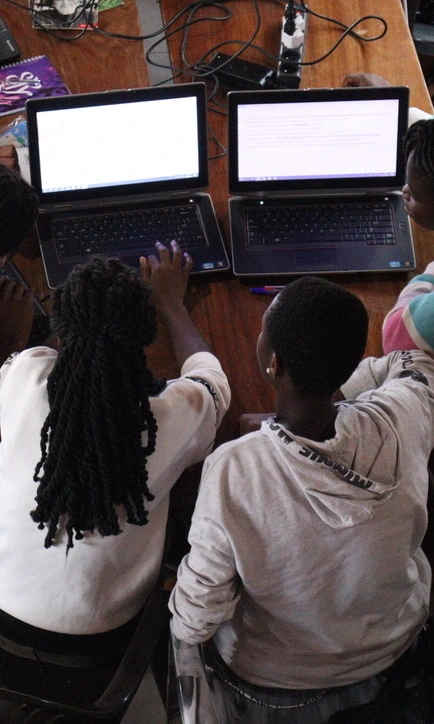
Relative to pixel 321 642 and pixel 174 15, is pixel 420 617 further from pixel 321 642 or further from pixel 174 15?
pixel 174 15

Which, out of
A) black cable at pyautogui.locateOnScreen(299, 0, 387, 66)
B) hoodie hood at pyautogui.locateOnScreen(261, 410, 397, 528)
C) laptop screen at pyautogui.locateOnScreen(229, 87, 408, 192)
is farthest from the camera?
black cable at pyautogui.locateOnScreen(299, 0, 387, 66)

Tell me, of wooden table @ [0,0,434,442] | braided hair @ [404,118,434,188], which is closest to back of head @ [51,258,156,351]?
wooden table @ [0,0,434,442]

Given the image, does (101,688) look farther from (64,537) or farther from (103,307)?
(103,307)

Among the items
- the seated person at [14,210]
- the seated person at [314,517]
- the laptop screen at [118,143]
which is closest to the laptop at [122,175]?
the laptop screen at [118,143]

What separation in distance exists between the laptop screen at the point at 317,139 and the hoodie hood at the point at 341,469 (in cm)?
71

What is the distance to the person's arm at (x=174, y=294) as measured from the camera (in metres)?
1.25

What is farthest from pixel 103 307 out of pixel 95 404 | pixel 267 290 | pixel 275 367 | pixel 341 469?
pixel 267 290

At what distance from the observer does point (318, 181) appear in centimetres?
141

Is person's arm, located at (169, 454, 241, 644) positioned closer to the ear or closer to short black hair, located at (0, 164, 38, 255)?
the ear

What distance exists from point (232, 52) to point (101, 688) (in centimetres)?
151

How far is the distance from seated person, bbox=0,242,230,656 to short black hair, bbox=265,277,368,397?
20 cm

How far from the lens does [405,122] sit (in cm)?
136

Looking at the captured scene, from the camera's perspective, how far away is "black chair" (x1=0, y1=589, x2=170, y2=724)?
2.97 ft

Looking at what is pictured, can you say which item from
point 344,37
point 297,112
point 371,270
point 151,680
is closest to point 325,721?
point 151,680
